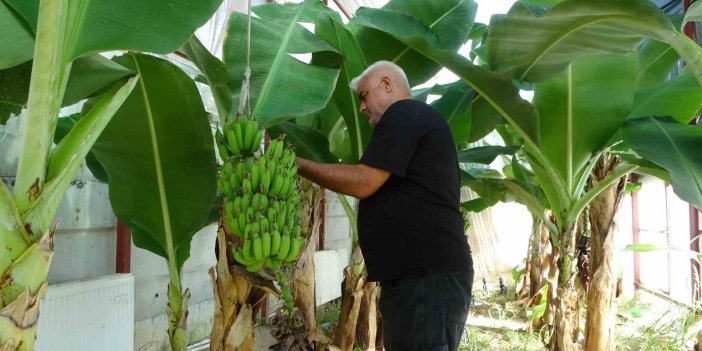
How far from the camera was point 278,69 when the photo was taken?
5.95 ft

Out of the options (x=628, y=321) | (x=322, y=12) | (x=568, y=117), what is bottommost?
(x=628, y=321)

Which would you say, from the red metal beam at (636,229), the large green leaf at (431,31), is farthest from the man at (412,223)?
the red metal beam at (636,229)

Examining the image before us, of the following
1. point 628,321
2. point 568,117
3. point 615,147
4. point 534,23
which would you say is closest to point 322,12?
point 534,23

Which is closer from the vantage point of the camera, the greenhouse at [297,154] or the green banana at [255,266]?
the greenhouse at [297,154]

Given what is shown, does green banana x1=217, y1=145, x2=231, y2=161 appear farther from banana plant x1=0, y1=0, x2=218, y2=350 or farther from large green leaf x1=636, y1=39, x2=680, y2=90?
large green leaf x1=636, y1=39, x2=680, y2=90

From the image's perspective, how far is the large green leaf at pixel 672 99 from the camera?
8.08ft

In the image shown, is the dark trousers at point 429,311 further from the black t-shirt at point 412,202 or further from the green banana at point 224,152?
the green banana at point 224,152

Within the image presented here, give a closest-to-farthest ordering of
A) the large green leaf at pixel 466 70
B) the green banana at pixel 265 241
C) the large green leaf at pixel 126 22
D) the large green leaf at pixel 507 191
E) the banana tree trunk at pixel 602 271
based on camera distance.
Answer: the large green leaf at pixel 126 22
the green banana at pixel 265 241
the large green leaf at pixel 466 70
the banana tree trunk at pixel 602 271
the large green leaf at pixel 507 191

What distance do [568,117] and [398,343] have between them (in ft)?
4.99

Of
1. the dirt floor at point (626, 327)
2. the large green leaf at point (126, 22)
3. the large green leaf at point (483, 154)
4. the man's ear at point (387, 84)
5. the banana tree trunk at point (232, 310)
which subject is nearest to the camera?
the large green leaf at point (126, 22)

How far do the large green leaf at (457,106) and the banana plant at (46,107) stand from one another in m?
1.56

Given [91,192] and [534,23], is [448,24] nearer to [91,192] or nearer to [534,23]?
[534,23]

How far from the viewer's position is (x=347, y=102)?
217 cm

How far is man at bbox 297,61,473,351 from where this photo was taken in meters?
1.55
